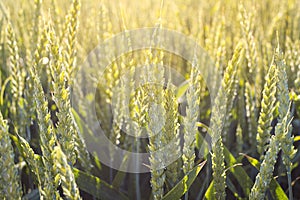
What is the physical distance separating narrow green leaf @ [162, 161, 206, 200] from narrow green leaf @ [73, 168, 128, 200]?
172 millimetres

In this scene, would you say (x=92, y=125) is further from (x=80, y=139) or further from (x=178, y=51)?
(x=178, y=51)

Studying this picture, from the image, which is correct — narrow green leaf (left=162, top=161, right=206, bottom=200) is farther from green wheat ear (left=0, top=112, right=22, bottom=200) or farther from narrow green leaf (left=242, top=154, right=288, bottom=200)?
green wheat ear (left=0, top=112, right=22, bottom=200)

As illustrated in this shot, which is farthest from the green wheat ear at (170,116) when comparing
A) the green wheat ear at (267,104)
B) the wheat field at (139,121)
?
the green wheat ear at (267,104)

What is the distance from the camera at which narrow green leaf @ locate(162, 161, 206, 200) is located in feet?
2.33

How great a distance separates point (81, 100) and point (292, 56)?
577mm

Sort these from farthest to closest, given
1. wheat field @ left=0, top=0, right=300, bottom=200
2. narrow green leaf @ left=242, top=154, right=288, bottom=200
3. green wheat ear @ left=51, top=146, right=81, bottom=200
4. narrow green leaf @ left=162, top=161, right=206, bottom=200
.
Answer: narrow green leaf @ left=242, top=154, right=288, bottom=200 < narrow green leaf @ left=162, top=161, right=206, bottom=200 < wheat field @ left=0, top=0, right=300, bottom=200 < green wheat ear @ left=51, top=146, right=81, bottom=200

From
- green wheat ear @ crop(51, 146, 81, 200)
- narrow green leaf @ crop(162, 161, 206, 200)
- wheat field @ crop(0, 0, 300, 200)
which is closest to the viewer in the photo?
green wheat ear @ crop(51, 146, 81, 200)

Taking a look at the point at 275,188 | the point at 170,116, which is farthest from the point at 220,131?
the point at 275,188

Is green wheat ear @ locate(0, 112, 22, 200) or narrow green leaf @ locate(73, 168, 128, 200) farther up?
green wheat ear @ locate(0, 112, 22, 200)

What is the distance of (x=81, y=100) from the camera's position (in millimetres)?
1192

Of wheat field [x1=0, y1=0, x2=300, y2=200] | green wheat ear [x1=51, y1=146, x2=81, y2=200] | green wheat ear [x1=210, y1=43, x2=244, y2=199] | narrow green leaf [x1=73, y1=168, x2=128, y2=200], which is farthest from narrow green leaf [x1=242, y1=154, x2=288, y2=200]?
green wheat ear [x1=51, y1=146, x2=81, y2=200]

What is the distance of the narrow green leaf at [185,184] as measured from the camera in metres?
0.71

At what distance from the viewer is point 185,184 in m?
0.71

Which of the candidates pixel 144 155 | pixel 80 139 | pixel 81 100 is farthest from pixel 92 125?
pixel 80 139
